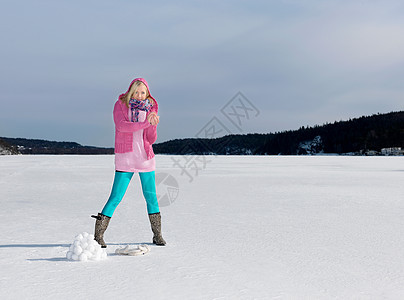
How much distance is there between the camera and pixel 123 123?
3439 mm

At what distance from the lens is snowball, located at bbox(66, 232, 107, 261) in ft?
10.4

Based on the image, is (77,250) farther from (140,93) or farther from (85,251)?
(140,93)

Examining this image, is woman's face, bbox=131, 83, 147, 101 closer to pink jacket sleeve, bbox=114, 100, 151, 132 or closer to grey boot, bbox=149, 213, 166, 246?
pink jacket sleeve, bbox=114, 100, 151, 132

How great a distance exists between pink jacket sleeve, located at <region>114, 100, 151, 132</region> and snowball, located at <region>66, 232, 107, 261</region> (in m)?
1.00

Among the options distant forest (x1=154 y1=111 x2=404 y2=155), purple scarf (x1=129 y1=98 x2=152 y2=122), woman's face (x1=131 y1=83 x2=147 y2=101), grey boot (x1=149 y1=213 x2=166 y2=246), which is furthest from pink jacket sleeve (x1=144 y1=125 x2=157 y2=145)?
distant forest (x1=154 y1=111 x2=404 y2=155)

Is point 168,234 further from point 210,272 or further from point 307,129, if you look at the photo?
point 307,129

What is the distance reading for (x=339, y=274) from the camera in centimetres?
281

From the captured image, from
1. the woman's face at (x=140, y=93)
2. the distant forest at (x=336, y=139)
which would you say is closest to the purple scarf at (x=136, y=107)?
the woman's face at (x=140, y=93)

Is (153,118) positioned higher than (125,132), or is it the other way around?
(153,118)

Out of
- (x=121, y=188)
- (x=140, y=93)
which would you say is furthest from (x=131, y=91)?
(x=121, y=188)

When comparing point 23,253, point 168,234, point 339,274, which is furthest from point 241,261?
point 23,253

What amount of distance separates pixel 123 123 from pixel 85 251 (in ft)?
3.70

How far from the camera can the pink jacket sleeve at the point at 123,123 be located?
11.2ft

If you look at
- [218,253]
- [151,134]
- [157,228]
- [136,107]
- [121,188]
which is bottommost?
[218,253]
